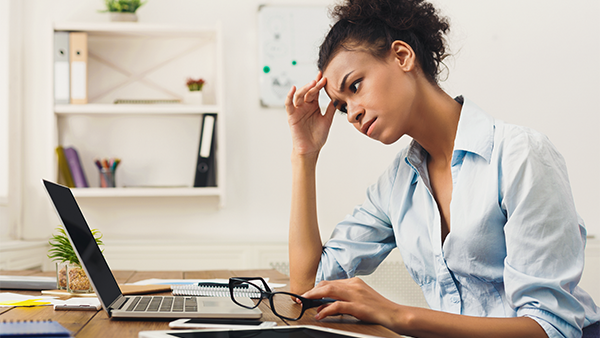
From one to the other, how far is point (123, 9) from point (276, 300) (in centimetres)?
186

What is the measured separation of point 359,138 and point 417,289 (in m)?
0.79

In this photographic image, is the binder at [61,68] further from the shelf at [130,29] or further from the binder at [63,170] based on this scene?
the binder at [63,170]

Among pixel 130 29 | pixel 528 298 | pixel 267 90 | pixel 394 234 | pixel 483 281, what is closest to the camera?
pixel 528 298

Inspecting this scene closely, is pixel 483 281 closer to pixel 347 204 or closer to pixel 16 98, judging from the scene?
pixel 347 204

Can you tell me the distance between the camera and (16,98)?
229 centimetres

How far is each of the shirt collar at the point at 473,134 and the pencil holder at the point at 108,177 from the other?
1.74 meters

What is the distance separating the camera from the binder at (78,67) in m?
2.17

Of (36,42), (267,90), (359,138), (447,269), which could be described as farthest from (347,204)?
(36,42)

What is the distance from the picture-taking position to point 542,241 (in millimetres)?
734

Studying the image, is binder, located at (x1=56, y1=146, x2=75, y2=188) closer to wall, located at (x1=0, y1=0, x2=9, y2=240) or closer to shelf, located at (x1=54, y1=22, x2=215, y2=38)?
wall, located at (x1=0, y1=0, x2=9, y2=240)

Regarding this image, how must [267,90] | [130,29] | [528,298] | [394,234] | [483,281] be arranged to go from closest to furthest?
[528,298]
[483,281]
[394,234]
[130,29]
[267,90]

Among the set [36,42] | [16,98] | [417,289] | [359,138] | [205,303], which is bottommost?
[417,289]

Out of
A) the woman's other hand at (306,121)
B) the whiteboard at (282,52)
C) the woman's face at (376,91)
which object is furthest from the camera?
the whiteboard at (282,52)

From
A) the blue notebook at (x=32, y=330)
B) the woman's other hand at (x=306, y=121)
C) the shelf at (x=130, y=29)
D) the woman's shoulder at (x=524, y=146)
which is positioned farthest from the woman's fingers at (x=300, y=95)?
the shelf at (x=130, y=29)
